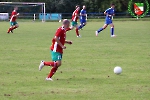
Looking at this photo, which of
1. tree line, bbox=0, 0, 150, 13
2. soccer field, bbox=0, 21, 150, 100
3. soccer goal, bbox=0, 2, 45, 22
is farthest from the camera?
tree line, bbox=0, 0, 150, 13

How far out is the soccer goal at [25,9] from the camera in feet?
187

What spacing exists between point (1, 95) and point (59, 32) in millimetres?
2568

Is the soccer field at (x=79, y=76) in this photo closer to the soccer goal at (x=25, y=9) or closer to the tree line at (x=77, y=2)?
the soccer goal at (x=25, y=9)

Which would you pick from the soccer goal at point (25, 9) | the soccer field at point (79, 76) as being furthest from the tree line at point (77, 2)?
the soccer field at point (79, 76)

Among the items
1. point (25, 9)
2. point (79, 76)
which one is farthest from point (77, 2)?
point (79, 76)

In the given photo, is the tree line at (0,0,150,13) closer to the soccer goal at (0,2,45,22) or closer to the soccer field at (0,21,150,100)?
the soccer goal at (0,2,45,22)

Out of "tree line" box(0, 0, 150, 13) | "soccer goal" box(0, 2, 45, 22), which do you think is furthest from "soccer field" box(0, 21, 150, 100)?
"tree line" box(0, 0, 150, 13)

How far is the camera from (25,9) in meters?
58.5

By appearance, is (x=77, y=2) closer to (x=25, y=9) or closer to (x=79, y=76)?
(x=25, y=9)

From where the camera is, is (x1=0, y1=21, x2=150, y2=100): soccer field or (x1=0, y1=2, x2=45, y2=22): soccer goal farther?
(x1=0, y1=2, x2=45, y2=22): soccer goal

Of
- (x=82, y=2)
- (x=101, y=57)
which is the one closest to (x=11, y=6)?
(x=82, y=2)

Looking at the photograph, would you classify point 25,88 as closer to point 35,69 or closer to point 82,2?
point 35,69

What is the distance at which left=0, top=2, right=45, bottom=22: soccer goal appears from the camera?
5703 cm

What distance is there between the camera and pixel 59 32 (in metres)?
11.1
